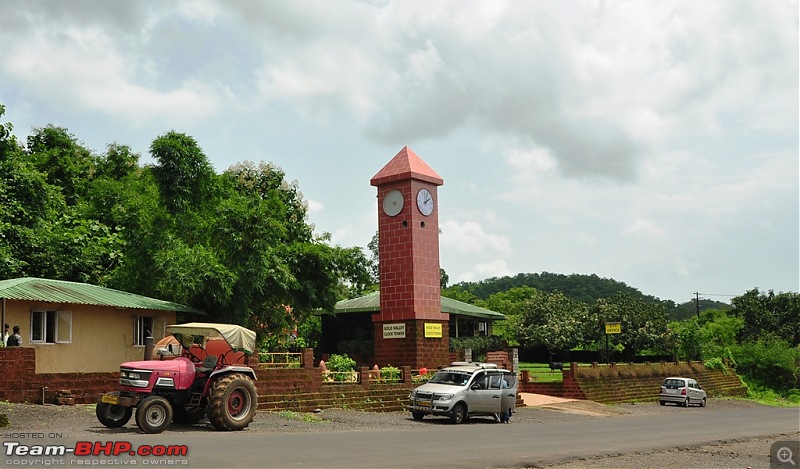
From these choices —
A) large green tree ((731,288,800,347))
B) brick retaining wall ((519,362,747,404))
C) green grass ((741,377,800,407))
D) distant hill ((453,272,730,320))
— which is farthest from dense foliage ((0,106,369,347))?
distant hill ((453,272,730,320))

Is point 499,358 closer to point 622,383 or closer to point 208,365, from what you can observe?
point 622,383

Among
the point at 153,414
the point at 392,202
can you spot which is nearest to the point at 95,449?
the point at 153,414

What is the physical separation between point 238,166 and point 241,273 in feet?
58.4

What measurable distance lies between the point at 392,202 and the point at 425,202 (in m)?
1.18

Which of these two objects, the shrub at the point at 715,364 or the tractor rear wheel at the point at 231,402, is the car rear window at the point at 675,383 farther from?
the tractor rear wheel at the point at 231,402

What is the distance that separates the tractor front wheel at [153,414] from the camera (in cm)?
1539

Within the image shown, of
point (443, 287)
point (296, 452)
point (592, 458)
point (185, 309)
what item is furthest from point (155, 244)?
point (443, 287)

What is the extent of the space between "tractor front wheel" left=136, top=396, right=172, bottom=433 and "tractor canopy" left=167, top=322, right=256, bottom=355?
2.37 meters

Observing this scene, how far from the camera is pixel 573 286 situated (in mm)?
125875

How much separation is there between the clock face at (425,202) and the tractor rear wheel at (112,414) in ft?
51.9

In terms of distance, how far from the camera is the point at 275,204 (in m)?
29.7

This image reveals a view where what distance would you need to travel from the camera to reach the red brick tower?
97.6 ft

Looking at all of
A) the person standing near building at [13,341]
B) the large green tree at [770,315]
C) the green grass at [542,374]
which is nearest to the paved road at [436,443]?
A: the person standing near building at [13,341]

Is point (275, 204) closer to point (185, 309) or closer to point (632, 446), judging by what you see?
point (185, 309)
